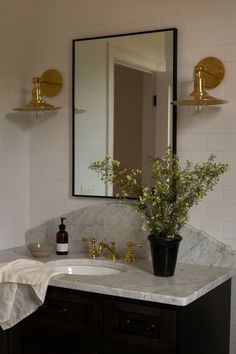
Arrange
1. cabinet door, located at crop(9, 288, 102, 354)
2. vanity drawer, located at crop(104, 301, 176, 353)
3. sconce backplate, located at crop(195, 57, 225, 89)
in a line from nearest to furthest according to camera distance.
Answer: vanity drawer, located at crop(104, 301, 176, 353), cabinet door, located at crop(9, 288, 102, 354), sconce backplate, located at crop(195, 57, 225, 89)

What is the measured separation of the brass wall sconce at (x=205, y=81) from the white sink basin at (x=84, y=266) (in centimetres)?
93

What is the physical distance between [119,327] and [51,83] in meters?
1.55

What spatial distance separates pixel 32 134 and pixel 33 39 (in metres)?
0.59

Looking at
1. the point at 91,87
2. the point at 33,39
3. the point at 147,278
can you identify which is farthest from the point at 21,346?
the point at 33,39

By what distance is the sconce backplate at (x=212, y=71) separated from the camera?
8.72 feet

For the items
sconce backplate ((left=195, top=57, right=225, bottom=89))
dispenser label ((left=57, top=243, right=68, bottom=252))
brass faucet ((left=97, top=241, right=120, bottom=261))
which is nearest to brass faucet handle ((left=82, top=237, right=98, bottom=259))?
brass faucet ((left=97, top=241, right=120, bottom=261))

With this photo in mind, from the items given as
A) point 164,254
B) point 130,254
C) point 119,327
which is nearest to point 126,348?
point 119,327

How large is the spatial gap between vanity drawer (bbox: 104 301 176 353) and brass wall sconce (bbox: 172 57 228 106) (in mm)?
1010

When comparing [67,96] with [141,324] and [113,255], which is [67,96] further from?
[141,324]

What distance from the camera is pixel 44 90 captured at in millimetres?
3209

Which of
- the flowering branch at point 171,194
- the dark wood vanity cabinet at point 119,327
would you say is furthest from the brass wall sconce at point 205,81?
the dark wood vanity cabinet at point 119,327

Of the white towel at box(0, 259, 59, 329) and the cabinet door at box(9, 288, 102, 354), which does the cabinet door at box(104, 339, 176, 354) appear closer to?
the cabinet door at box(9, 288, 102, 354)

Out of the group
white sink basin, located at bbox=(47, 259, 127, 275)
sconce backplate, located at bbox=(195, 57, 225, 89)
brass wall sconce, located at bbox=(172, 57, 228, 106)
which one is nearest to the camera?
brass wall sconce, located at bbox=(172, 57, 228, 106)

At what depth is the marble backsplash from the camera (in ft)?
8.86
